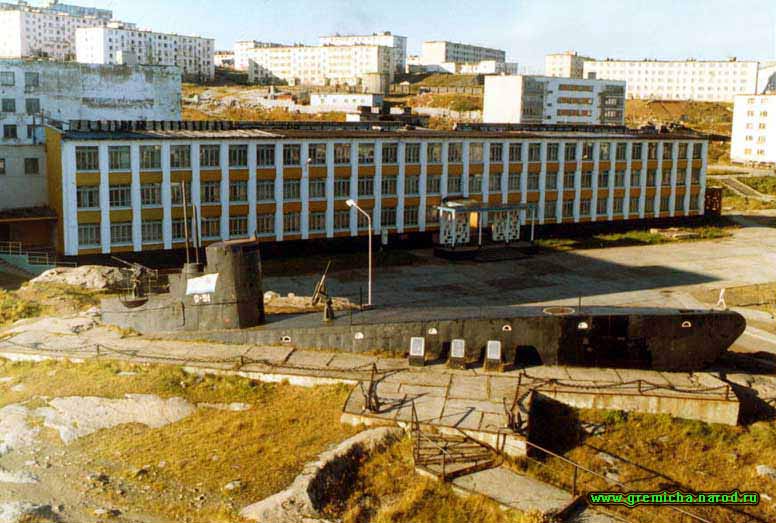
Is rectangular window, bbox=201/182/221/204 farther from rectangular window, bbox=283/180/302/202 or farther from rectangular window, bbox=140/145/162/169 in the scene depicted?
rectangular window, bbox=283/180/302/202

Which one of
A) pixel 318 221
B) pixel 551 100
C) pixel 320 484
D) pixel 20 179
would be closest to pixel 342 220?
pixel 318 221

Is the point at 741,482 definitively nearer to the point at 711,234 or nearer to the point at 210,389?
the point at 210,389

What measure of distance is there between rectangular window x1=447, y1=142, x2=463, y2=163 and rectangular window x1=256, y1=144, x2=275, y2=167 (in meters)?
14.9

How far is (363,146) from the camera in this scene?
208ft

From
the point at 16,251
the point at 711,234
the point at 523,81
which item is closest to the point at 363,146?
the point at 16,251

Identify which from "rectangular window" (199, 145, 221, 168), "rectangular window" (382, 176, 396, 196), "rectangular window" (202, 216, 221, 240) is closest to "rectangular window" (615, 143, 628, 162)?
"rectangular window" (382, 176, 396, 196)

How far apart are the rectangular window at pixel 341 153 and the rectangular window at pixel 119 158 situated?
15.1 m

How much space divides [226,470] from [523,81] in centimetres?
12387

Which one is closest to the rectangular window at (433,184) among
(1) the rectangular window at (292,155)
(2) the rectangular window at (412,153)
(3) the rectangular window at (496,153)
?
(2) the rectangular window at (412,153)

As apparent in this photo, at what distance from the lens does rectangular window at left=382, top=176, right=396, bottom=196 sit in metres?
64.8

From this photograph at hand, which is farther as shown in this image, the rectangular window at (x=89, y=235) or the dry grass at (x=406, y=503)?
the rectangular window at (x=89, y=235)

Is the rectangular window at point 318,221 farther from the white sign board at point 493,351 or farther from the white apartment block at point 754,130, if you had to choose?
the white apartment block at point 754,130

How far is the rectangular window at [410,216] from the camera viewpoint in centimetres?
6588

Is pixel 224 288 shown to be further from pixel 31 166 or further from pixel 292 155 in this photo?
pixel 31 166
